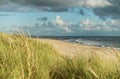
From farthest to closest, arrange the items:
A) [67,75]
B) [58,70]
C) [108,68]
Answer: [58,70]
[67,75]
[108,68]

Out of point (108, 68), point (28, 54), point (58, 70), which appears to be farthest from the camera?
point (58, 70)

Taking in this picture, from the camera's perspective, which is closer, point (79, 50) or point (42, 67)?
point (42, 67)

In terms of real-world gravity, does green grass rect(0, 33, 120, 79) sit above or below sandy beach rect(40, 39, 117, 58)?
above

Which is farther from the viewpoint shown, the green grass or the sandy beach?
the sandy beach

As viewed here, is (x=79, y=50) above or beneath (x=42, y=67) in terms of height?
beneath

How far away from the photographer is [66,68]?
6.79m

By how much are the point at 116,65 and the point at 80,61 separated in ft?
3.05

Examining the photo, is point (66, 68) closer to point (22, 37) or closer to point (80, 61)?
point (80, 61)

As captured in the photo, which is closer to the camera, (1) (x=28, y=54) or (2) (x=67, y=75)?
(1) (x=28, y=54)

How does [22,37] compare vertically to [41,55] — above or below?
above

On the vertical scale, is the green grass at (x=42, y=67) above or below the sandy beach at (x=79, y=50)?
above

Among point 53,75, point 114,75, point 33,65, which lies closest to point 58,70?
point 53,75

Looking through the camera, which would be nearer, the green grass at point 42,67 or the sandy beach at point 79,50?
the green grass at point 42,67

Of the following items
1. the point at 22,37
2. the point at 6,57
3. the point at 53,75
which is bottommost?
the point at 53,75
